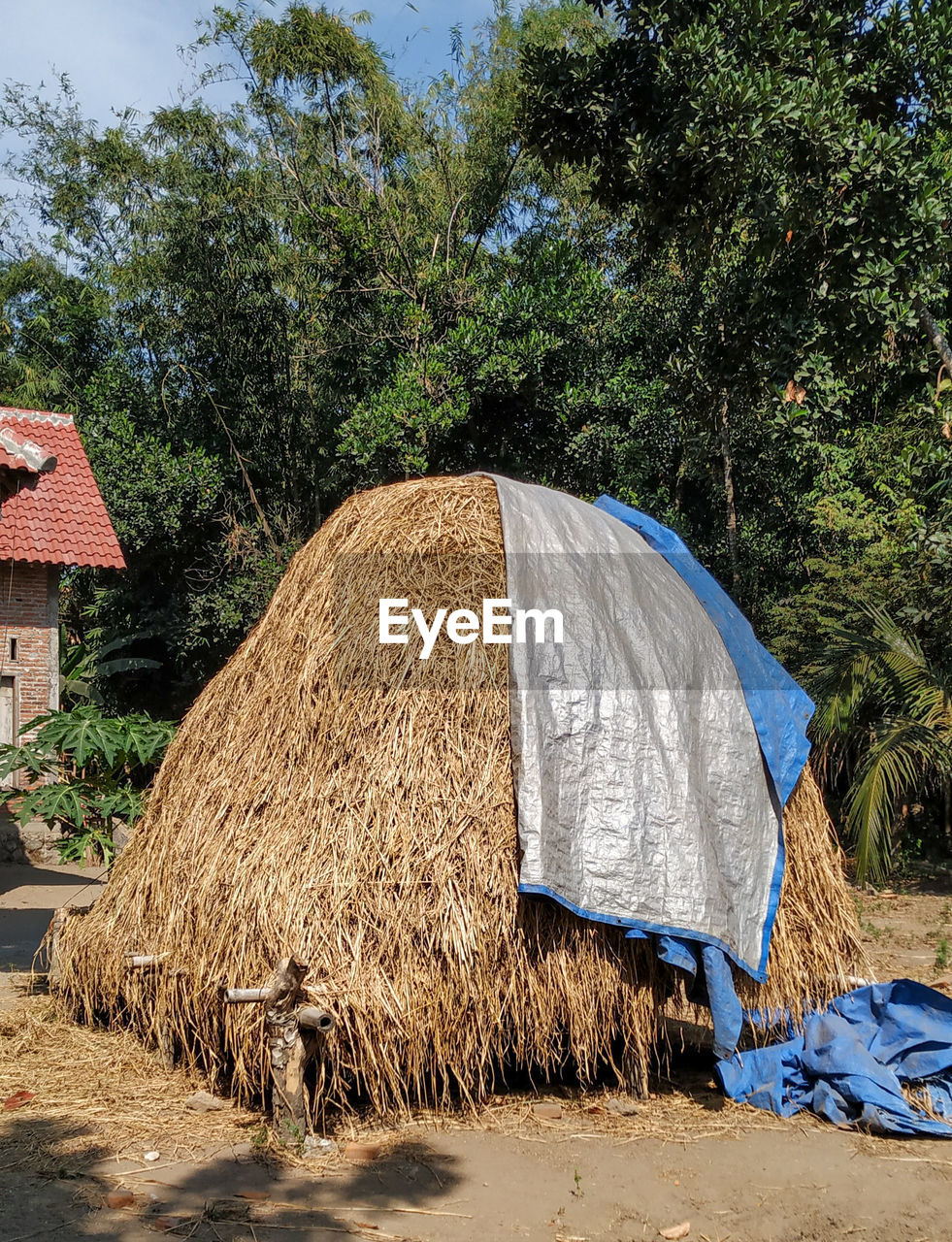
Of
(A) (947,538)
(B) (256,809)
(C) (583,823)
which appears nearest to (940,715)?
(A) (947,538)

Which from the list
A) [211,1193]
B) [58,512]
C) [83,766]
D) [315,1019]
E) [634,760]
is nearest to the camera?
[211,1193]

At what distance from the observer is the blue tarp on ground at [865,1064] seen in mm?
5191

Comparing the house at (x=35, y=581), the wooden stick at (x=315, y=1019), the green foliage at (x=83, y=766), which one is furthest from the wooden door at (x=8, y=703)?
the wooden stick at (x=315, y=1019)

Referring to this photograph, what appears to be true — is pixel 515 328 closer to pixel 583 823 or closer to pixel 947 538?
pixel 947 538

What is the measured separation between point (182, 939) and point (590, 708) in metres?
2.30

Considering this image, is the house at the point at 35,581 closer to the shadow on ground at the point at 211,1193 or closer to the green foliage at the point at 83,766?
the green foliage at the point at 83,766

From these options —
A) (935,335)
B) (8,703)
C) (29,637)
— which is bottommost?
(8,703)

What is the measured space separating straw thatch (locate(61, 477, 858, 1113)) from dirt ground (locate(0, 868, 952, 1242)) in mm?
275

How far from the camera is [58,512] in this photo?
16203 millimetres

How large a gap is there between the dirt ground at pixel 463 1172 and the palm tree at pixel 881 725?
4695mm

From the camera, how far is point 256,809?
5617 millimetres

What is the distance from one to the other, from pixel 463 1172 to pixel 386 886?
1221 millimetres

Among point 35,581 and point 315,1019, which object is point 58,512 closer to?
point 35,581

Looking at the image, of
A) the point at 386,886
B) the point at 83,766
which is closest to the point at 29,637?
the point at 83,766
